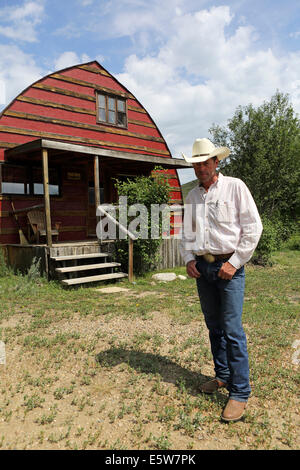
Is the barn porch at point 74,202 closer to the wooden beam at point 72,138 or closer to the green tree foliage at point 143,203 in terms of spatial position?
the green tree foliage at point 143,203

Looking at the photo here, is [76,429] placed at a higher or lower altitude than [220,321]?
lower

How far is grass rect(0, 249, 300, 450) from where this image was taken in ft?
9.35

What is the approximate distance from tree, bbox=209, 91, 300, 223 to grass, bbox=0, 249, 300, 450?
13.2 metres

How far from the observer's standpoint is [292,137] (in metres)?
20.1

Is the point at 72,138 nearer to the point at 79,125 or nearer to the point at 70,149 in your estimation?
the point at 79,125

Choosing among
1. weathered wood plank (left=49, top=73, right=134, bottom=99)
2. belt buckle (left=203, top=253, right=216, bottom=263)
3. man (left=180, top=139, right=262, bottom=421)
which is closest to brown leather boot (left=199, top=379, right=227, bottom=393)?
man (left=180, top=139, right=262, bottom=421)

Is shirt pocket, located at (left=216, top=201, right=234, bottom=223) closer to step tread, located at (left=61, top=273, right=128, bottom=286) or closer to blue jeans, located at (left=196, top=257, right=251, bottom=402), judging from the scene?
blue jeans, located at (left=196, top=257, right=251, bottom=402)

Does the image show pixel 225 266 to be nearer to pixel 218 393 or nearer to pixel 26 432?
pixel 218 393

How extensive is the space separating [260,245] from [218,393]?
9.60 metres

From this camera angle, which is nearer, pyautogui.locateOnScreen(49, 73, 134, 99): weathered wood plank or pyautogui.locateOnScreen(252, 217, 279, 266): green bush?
pyautogui.locateOnScreen(49, 73, 134, 99): weathered wood plank

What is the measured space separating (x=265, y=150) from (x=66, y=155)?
39.0ft

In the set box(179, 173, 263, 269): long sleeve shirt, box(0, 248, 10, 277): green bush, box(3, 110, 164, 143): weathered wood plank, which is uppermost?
box(3, 110, 164, 143): weathered wood plank

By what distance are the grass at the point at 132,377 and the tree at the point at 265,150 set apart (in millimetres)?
13197

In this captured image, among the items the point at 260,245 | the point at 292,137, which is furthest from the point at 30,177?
the point at 292,137
